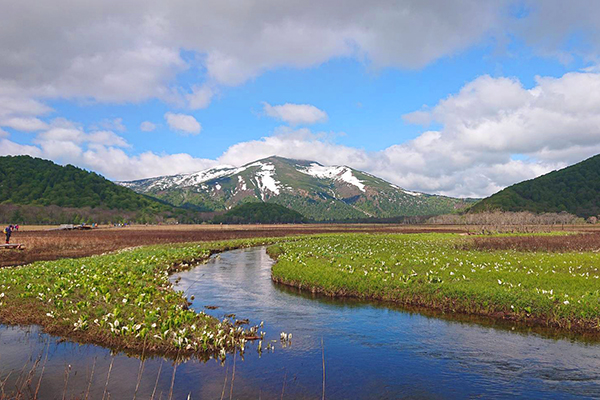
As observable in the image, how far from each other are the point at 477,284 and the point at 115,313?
20.1 m

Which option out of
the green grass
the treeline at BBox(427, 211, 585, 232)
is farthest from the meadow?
the treeline at BBox(427, 211, 585, 232)

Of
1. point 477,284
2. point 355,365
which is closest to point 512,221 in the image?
point 477,284

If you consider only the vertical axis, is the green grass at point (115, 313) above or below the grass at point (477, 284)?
below

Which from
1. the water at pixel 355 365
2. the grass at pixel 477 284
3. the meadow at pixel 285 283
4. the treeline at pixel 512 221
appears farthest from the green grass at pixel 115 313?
the treeline at pixel 512 221

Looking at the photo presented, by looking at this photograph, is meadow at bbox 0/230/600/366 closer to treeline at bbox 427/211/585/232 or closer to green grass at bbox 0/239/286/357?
green grass at bbox 0/239/286/357

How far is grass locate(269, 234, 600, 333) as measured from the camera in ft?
60.9

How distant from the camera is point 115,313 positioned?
1667cm

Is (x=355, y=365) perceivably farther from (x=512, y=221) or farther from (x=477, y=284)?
(x=512, y=221)

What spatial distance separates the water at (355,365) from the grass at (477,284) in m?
2.42

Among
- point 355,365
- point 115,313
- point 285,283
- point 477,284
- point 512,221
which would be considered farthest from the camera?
point 512,221

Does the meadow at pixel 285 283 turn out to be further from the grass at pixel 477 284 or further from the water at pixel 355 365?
the water at pixel 355 365

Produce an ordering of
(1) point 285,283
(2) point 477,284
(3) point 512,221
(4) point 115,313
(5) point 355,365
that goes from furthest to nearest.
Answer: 1. (3) point 512,221
2. (1) point 285,283
3. (2) point 477,284
4. (4) point 115,313
5. (5) point 355,365

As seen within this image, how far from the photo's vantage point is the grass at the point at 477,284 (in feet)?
60.9

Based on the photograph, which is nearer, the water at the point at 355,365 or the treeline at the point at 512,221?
the water at the point at 355,365
